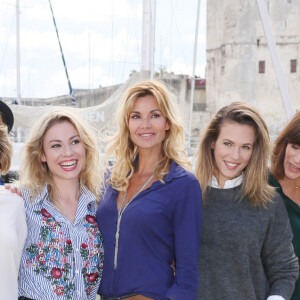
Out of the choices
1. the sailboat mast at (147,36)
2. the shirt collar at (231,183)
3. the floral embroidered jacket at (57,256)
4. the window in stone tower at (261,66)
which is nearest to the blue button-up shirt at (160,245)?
the floral embroidered jacket at (57,256)

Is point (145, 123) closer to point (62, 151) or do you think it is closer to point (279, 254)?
point (62, 151)

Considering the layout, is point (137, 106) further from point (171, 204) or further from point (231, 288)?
point (231, 288)

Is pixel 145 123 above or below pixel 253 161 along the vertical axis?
above

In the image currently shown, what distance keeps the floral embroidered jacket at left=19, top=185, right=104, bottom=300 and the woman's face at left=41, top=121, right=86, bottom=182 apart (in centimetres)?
20

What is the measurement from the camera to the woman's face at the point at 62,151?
3.01 m

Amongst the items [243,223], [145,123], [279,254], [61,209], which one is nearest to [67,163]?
[61,209]

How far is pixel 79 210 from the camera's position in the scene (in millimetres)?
2982

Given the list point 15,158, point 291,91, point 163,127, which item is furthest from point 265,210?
point 291,91

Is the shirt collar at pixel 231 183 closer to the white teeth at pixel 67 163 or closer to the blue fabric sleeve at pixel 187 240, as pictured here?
the blue fabric sleeve at pixel 187 240

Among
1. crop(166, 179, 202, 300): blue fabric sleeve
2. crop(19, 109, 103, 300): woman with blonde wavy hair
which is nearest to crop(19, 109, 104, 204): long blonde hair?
crop(19, 109, 103, 300): woman with blonde wavy hair

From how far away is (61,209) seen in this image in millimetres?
2986

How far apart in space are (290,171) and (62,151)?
1.58 meters

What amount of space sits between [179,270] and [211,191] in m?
0.60

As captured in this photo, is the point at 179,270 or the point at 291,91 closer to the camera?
the point at 179,270
